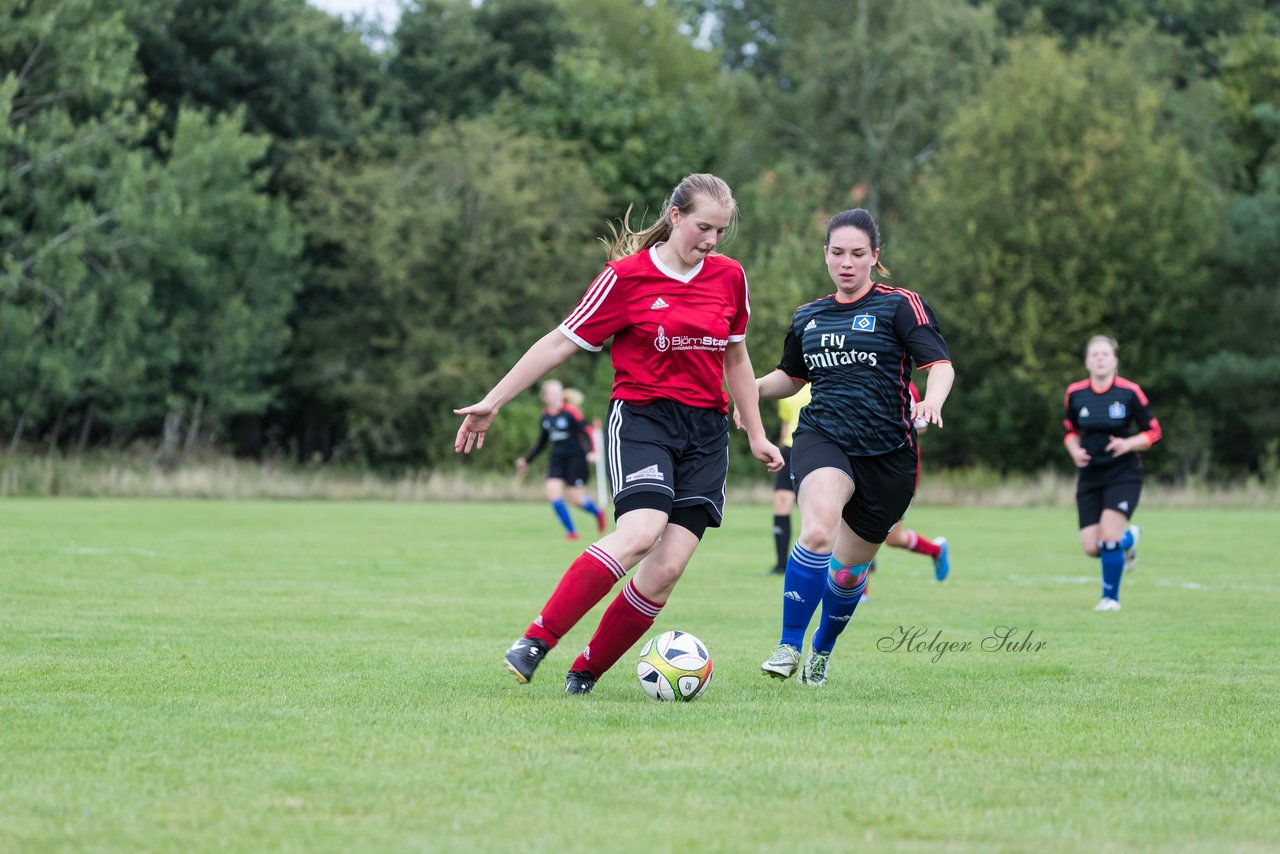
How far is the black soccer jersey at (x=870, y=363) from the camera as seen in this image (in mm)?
7215

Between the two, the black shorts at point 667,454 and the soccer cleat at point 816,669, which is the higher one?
the black shorts at point 667,454

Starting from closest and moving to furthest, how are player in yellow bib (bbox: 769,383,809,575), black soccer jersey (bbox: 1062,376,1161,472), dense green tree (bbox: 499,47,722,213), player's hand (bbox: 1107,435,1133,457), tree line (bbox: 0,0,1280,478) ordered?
player's hand (bbox: 1107,435,1133,457), black soccer jersey (bbox: 1062,376,1161,472), player in yellow bib (bbox: 769,383,809,575), tree line (bbox: 0,0,1280,478), dense green tree (bbox: 499,47,722,213)

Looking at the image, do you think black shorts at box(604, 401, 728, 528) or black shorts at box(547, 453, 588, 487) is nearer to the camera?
black shorts at box(604, 401, 728, 528)

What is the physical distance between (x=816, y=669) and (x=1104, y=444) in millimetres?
5866

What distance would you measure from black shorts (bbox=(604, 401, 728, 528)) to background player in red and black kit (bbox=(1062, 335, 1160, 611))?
6.30 m

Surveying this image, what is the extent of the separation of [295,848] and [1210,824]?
2.31m

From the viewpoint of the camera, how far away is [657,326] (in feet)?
21.2

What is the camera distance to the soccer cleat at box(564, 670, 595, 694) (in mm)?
6609

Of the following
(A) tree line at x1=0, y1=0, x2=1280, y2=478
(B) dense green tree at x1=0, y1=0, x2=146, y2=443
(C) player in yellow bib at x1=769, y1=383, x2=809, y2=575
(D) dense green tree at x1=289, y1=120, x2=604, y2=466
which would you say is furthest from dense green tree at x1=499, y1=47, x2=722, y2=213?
(C) player in yellow bib at x1=769, y1=383, x2=809, y2=575

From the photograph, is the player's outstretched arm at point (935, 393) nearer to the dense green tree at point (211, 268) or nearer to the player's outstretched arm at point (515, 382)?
the player's outstretched arm at point (515, 382)

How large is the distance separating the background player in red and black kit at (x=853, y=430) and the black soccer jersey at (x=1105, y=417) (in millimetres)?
5343

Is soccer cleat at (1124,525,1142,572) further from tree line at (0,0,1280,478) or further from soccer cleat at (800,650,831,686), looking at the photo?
tree line at (0,0,1280,478)

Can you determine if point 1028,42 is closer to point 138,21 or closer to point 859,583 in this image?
point 138,21

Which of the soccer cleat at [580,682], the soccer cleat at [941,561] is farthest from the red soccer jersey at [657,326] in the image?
the soccer cleat at [941,561]
